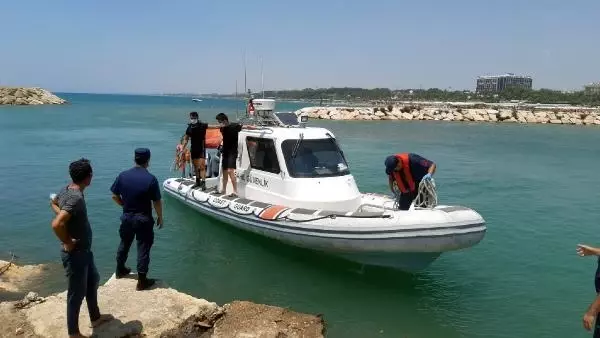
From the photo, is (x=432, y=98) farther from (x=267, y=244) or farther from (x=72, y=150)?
(x=267, y=244)

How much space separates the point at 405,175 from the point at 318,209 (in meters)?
1.68

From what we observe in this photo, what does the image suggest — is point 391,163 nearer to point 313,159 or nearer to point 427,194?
point 427,194

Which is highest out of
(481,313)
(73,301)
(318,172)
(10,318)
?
(318,172)

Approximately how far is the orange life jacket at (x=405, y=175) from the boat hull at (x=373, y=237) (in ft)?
3.09

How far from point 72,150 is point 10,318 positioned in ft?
76.1

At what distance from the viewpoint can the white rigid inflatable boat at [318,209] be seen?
7727 millimetres

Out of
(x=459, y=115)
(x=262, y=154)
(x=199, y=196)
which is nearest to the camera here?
(x=262, y=154)

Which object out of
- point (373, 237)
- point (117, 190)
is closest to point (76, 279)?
point (117, 190)

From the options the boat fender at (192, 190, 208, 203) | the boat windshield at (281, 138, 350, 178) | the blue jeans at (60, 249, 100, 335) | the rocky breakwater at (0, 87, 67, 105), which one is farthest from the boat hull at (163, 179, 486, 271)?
the rocky breakwater at (0, 87, 67, 105)

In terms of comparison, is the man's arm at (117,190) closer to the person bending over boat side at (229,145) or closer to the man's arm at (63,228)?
the man's arm at (63,228)

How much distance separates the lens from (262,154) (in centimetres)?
1041

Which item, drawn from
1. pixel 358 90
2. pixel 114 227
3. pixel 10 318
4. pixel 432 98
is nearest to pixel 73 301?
pixel 10 318

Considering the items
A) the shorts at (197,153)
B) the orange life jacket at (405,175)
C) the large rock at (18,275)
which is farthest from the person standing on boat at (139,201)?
the shorts at (197,153)

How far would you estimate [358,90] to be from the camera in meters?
197
